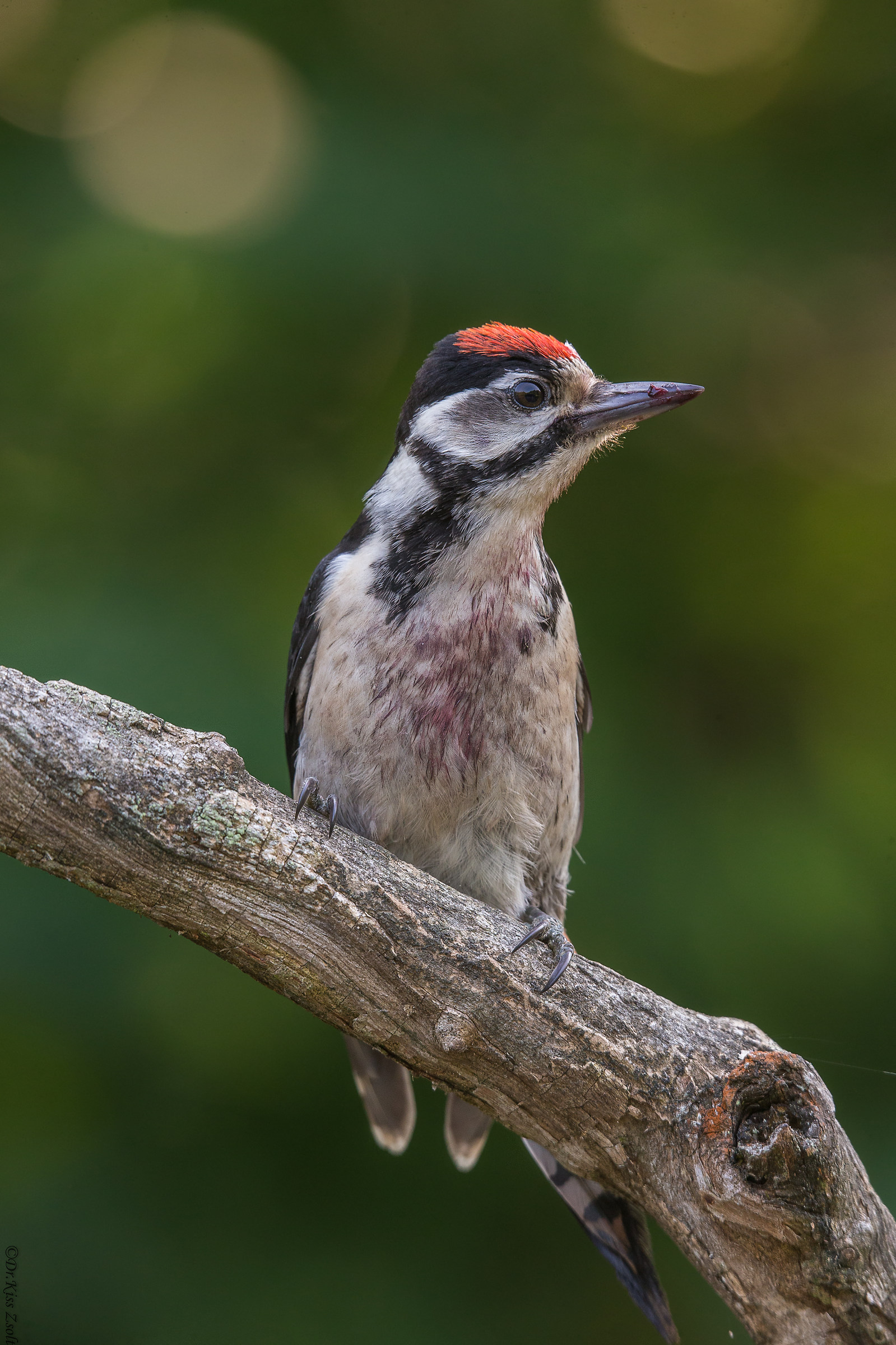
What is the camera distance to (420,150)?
161 inches

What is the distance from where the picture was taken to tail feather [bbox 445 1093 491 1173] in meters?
3.43

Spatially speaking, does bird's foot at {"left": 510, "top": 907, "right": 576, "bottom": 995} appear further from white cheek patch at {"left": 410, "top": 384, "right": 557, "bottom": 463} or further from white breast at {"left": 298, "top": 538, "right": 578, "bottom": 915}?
white cheek patch at {"left": 410, "top": 384, "right": 557, "bottom": 463}

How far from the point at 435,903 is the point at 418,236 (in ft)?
8.54

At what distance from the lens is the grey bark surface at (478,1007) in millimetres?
2078

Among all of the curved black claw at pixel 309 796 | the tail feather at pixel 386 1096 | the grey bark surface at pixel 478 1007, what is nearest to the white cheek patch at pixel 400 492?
the curved black claw at pixel 309 796

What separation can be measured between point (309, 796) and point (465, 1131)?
1.49 m

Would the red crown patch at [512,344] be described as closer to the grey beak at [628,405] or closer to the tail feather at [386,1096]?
the grey beak at [628,405]

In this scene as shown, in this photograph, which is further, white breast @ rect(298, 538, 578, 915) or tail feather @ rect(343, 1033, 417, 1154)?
tail feather @ rect(343, 1033, 417, 1154)

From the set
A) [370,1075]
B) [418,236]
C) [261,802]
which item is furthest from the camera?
[418,236]

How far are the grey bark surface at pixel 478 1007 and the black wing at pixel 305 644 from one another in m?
0.85

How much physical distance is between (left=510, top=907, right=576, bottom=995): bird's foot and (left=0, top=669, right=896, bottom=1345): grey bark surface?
19mm

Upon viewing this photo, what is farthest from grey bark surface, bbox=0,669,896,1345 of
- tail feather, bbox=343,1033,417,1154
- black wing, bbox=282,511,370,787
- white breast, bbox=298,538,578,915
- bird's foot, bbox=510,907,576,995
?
tail feather, bbox=343,1033,417,1154

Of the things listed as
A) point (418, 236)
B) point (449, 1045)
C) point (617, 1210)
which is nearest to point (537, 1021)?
point (449, 1045)

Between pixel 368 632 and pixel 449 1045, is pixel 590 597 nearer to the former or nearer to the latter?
pixel 368 632
